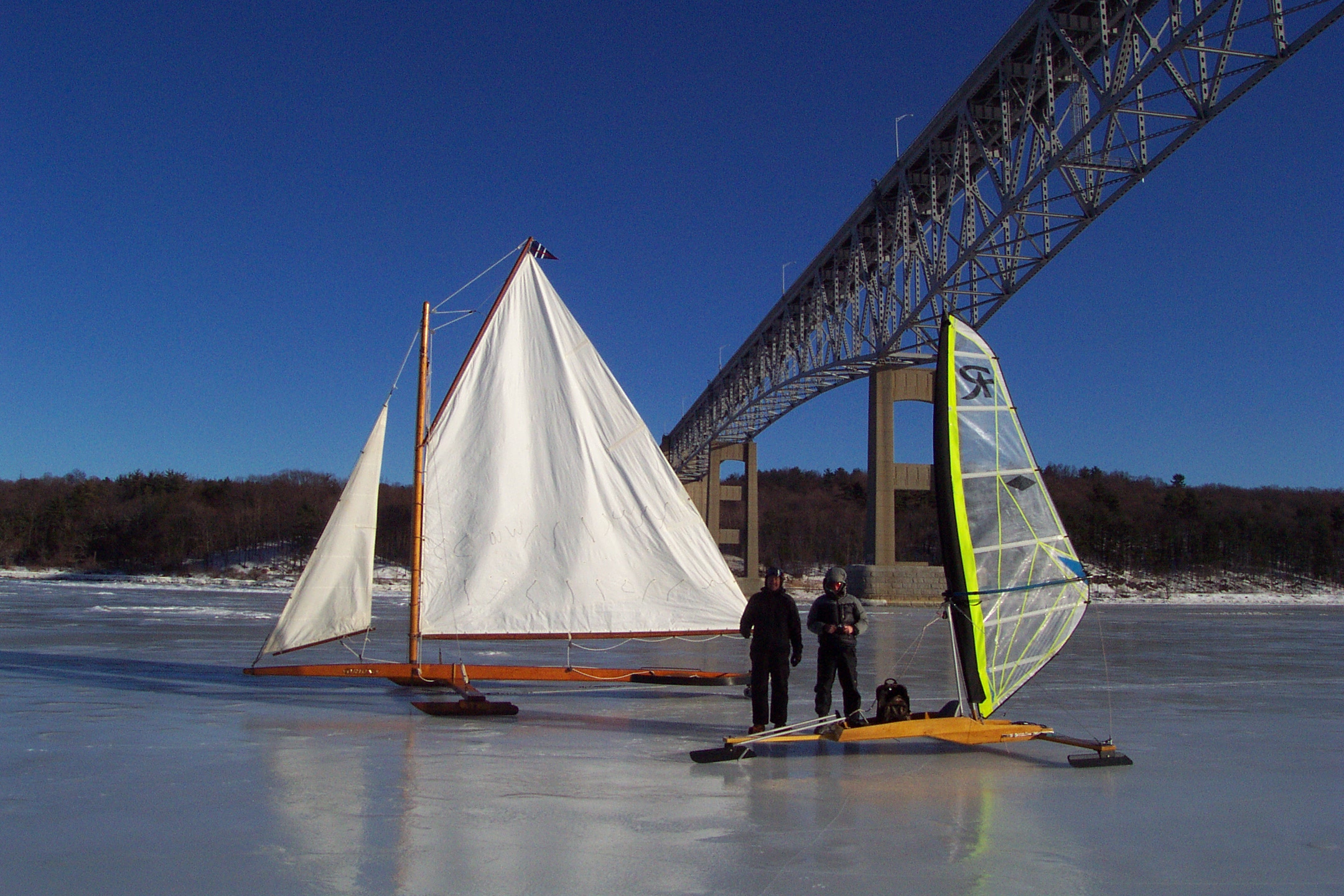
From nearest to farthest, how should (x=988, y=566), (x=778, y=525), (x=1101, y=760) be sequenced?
(x=1101, y=760) → (x=988, y=566) → (x=778, y=525)

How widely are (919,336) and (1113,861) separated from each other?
33.4 meters

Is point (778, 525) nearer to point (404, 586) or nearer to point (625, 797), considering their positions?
point (404, 586)

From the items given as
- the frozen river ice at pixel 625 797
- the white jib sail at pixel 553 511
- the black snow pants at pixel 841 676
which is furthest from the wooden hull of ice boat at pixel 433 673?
the black snow pants at pixel 841 676

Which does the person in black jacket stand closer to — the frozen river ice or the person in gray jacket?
the person in gray jacket

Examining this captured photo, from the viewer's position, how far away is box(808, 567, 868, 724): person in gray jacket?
8.30 meters

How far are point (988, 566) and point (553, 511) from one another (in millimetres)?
4716

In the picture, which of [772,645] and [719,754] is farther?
[772,645]

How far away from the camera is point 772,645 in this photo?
8219 millimetres

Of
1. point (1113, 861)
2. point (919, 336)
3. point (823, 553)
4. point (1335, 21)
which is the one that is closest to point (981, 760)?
point (1113, 861)

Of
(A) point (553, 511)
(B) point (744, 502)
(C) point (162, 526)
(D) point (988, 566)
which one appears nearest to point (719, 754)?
(D) point (988, 566)

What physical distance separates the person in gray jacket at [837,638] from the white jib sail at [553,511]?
1.83 meters

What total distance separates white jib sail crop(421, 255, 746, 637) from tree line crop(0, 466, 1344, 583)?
281 ft

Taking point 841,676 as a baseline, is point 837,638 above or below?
above

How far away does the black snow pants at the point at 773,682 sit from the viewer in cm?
806
